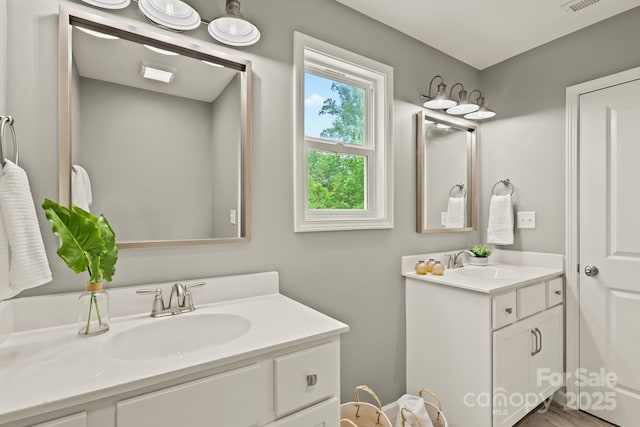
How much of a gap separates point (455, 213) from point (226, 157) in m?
1.77

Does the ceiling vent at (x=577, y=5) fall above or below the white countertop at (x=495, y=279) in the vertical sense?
above

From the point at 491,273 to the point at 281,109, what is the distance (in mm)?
1797

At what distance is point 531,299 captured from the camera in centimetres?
186

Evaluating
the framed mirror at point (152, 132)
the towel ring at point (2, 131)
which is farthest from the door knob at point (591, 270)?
the towel ring at point (2, 131)

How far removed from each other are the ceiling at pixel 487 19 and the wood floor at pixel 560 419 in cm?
248

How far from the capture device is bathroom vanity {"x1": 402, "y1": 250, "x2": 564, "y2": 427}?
1620 millimetres

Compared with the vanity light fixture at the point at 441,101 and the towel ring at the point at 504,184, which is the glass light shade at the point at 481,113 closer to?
the vanity light fixture at the point at 441,101

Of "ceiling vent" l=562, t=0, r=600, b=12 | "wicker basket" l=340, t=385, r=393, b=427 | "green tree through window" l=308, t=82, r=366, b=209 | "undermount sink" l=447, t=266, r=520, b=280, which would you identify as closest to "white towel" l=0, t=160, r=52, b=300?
"green tree through window" l=308, t=82, r=366, b=209

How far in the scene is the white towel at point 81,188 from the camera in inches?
45.0

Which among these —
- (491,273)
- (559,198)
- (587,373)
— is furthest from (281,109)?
(587,373)

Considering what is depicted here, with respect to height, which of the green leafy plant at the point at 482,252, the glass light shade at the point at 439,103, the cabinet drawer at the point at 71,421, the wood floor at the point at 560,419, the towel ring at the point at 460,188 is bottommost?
the wood floor at the point at 560,419

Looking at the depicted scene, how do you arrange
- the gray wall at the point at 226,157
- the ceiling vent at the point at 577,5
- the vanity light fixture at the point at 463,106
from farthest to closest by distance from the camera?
the vanity light fixture at the point at 463,106
the ceiling vent at the point at 577,5
the gray wall at the point at 226,157

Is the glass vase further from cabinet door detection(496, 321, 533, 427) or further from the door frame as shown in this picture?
the door frame

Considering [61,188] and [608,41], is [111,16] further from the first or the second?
[608,41]
